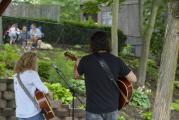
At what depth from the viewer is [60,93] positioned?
1088 cm

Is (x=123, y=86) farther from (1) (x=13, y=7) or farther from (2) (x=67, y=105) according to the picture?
(1) (x=13, y=7)

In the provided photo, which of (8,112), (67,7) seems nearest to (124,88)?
(8,112)

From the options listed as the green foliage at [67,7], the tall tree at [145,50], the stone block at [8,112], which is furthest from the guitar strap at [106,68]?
the green foliage at [67,7]

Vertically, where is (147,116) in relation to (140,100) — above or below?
below

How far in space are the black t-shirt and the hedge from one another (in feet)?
61.8

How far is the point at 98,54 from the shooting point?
6516 mm

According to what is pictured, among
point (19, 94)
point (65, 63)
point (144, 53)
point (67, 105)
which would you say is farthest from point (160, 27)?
point (19, 94)

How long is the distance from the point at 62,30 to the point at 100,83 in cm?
2004

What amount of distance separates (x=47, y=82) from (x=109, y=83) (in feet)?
18.0

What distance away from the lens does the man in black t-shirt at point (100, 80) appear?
252 inches

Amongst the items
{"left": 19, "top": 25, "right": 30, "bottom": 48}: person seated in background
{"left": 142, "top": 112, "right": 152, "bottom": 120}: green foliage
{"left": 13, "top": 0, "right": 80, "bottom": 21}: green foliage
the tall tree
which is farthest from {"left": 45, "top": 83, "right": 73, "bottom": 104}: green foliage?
{"left": 13, "top": 0, "right": 80, "bottom": 21}: green foliage

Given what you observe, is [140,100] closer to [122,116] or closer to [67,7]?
[122,116]

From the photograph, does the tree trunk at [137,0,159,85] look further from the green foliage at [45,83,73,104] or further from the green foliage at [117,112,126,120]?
the green foliage at [45,83,73,104]

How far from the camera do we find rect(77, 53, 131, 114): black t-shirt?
639 centimetres
